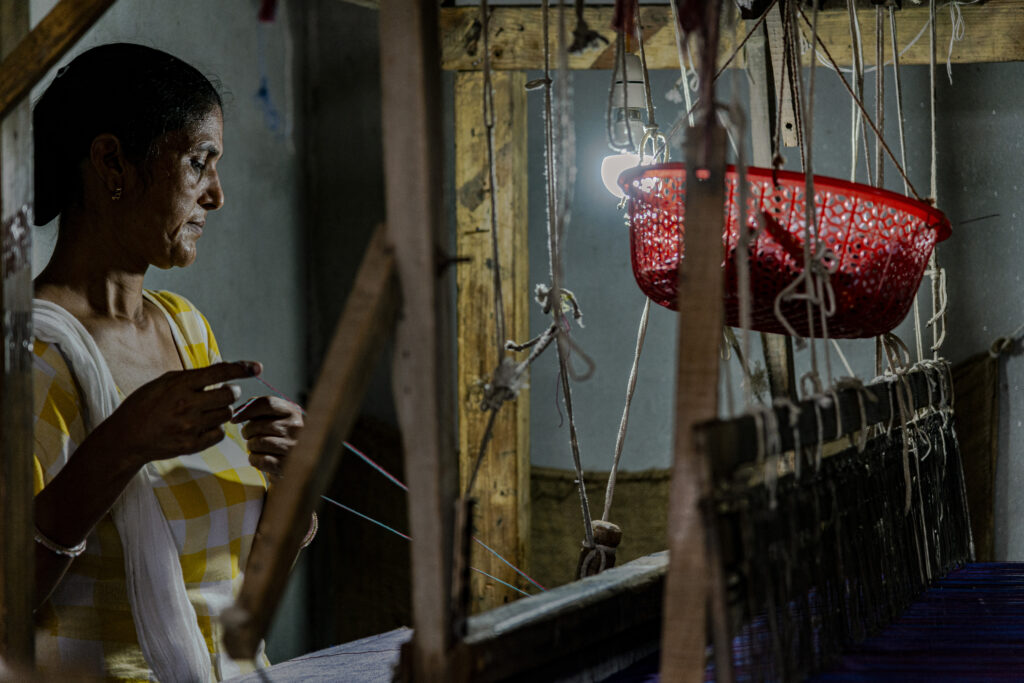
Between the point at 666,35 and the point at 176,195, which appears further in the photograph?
the point at 666,35

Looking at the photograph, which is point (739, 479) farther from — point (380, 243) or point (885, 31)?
point (885, 31)

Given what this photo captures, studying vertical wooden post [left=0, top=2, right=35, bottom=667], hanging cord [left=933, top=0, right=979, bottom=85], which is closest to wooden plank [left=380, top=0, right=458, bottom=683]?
vertical wooden post [left=0, top=2, right=35, bottom=667]

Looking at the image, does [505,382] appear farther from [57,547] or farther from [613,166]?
[613,166]

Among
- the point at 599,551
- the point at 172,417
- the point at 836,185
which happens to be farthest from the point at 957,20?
the point at 172,417

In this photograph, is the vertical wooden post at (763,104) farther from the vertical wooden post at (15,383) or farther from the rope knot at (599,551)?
the vertical wooden post at (15,383)

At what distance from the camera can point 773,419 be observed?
92 cm

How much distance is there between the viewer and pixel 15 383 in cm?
119

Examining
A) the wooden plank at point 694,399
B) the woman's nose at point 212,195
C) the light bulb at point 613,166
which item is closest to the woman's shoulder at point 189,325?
the woman's nose at point 212,195

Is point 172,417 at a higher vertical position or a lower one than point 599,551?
higher

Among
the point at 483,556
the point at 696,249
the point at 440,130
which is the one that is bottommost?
the point at 483,556

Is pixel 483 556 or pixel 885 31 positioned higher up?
pixel 885 31

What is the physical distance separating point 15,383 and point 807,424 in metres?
0.90

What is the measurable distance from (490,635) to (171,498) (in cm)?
86

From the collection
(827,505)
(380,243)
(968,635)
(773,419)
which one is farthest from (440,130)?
(968,635)
